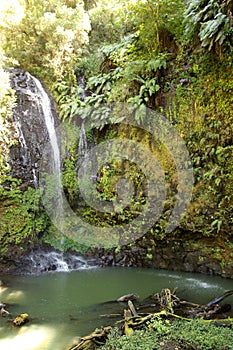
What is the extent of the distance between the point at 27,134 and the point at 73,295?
16.7 feet

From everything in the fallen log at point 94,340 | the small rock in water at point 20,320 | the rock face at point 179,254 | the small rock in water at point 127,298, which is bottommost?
the small rock in water at point 20,320

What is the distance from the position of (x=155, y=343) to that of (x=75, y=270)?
4.76 metres

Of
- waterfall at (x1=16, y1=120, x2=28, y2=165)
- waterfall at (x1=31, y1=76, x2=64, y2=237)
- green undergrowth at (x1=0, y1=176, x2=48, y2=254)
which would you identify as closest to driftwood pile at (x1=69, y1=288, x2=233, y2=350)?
green undergrowth at (x1=0, y1=176, x2=48, y2=254)

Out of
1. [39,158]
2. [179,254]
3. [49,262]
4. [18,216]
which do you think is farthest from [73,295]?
[39,158]

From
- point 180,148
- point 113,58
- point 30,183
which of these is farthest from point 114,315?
point 113,58

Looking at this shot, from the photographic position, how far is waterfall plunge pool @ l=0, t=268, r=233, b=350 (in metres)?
4.62

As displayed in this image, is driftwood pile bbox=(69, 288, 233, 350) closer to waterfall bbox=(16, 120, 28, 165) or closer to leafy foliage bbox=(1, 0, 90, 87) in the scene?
waterfall bbox=(16, 120, 28, 165)

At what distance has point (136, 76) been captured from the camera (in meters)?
8.56

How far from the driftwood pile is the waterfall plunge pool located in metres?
0.37

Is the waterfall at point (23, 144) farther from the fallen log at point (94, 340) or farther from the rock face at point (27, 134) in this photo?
the fallen log at point (94, 340)

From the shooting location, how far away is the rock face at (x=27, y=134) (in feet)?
29.5

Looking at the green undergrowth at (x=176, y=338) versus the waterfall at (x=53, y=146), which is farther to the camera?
the waterfall at (x=53, y=146)

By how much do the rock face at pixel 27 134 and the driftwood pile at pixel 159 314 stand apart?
491 centimetres

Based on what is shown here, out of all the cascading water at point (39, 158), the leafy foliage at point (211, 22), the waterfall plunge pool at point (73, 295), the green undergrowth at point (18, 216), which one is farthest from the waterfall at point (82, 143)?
the leafy foliage at point (211, 22)
